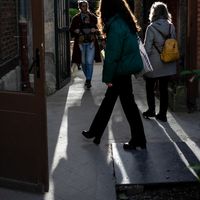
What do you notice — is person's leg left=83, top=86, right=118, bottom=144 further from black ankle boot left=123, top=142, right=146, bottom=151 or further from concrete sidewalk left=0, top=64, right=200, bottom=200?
black ankle boot left=123, top=142, right=146, bottom=151

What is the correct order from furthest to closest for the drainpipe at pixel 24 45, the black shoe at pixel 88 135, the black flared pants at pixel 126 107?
1. the black shoe at pixel 88 135
2. the black flared pants at pixel 126 107
3. the drainpipe at pixel 24 45

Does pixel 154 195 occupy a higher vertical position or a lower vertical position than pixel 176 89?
lower

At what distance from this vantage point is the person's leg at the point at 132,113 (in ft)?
21.3

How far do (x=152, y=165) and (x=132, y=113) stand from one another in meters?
0.82

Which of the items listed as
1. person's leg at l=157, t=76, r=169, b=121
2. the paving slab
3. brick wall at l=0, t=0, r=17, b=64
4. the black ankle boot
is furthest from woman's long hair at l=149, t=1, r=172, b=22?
brick wall at l=0, t=0, r=17, b=64

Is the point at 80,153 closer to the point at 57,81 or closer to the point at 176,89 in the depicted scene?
the point at 176,89

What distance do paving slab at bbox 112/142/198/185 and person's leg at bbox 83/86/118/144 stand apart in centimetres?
24

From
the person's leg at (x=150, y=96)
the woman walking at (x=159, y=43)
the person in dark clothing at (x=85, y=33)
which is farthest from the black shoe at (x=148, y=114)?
the person in dark clothing at (x=85, y=33)

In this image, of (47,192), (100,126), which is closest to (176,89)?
(100,126)

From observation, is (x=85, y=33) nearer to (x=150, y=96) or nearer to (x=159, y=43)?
(x=150, y=96)

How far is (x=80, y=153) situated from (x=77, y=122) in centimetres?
166

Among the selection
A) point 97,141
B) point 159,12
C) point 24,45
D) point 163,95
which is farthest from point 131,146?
point 159,12

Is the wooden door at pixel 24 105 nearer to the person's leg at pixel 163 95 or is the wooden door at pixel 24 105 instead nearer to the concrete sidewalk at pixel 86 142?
the concrete sidewalk at pixel 86 142

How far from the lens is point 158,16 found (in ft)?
26.0
